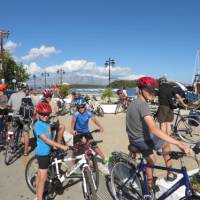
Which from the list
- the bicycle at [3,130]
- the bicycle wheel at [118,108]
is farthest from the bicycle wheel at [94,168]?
the bicycle wheel at [118,108]

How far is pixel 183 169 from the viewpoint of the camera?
3.95 m

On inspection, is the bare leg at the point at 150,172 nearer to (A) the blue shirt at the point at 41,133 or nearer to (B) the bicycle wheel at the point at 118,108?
(A) the blue shirt at the point at 41,133

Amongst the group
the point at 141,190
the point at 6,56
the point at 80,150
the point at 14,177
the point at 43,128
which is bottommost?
the point at 14,177

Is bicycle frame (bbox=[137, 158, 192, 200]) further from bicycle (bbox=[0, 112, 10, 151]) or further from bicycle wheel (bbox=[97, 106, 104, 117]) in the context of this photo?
bicycle wheel (bbox=[97, 106, 104, 117])

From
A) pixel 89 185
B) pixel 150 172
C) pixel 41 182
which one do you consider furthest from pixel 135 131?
pixel 41 182

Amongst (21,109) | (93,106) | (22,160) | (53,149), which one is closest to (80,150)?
(53,149)

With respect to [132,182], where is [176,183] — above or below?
above

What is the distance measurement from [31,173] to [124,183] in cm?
188

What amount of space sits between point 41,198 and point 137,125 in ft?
6.36

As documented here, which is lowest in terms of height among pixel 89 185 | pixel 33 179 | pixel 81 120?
pixel 33 179

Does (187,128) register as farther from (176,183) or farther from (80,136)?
(176,183)

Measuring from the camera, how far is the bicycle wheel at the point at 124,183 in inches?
195

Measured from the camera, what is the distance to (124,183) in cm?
520

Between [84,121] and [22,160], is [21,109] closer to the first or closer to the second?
[22,160]
